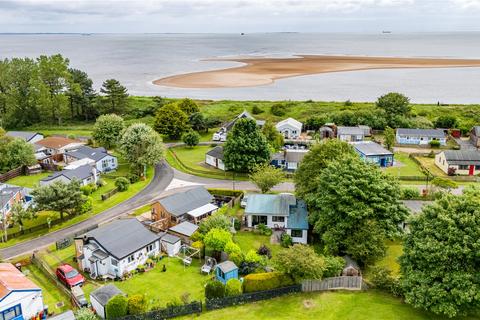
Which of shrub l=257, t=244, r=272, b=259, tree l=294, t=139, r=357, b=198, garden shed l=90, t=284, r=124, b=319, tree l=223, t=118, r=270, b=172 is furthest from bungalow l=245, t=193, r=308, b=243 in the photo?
garden shed l=90, t=284, r=124, b=319

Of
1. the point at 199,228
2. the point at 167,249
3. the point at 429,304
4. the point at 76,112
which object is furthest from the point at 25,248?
the point at 76,112

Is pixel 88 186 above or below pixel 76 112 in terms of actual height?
below

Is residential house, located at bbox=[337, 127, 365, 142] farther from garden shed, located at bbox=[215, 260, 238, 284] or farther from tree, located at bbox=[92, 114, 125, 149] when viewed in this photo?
garden shed, located at bbox=[215, 260, 238, 284]

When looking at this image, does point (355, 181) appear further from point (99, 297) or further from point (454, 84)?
point (454, 84)

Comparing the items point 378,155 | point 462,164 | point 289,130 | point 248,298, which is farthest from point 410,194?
point 289,130

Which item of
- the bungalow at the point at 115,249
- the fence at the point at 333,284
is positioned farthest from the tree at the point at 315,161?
the bungalow at the point at 115,249

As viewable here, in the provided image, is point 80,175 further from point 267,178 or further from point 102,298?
point 102,298
